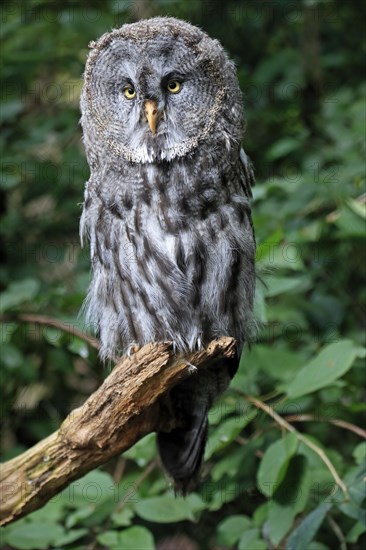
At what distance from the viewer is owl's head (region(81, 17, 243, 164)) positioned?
8.22 feet

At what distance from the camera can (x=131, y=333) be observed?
266cm

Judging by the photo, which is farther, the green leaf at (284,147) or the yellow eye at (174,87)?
the green leaf at (284,147)

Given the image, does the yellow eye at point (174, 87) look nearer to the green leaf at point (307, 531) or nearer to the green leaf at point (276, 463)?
the green leaf at point (276, 463)

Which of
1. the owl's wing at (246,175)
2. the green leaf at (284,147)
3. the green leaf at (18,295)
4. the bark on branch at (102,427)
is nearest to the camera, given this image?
the bark on branch at (102,427)

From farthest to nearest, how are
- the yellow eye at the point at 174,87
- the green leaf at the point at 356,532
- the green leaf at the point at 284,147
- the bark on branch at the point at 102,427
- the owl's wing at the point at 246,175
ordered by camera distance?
the green leaf at the point at 284,147 → the owl's wing at the point at 246,175 → the yellow eye at the point at 174,87 → the green leaf at the point at 356,532 → the bark on branch at the point at 102,427

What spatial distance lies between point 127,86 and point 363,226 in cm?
96

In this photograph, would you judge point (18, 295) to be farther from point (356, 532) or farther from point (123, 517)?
point (356, 532)

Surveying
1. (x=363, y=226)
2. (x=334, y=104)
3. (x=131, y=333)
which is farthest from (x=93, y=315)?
(x=334, y=104)

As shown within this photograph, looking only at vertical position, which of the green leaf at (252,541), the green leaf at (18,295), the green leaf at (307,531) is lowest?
the green leaf at (252,541)

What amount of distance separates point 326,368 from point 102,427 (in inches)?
28.0

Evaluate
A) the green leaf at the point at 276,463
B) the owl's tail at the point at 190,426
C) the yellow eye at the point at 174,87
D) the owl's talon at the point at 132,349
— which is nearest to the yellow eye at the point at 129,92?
the yellow eye at the point at 174,87

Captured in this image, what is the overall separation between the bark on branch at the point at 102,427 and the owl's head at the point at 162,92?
0.64 meters

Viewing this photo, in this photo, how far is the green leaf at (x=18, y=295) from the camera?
2955 mm

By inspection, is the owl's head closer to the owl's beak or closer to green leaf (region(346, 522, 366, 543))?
the owl's beak
